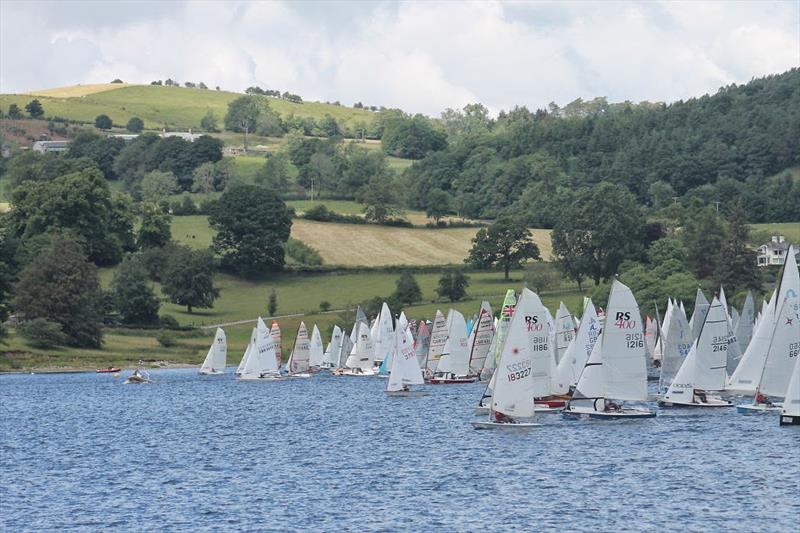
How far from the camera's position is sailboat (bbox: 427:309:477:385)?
A: 10862 centimetres

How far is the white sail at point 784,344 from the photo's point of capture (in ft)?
233

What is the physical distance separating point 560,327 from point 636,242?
93.7 metres

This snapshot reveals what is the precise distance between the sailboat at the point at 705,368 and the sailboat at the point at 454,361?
90.4 feet

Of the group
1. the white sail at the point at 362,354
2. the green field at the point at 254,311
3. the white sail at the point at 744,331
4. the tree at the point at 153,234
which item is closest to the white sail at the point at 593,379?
the white sail at the point at 744,331

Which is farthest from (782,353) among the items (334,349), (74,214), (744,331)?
(74,214)

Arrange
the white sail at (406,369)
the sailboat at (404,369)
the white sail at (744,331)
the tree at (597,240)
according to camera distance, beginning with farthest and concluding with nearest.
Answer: the tree at (597,240)
the white sail at (744,331)
the white sail at (406,369)
the sailboat at (404,369)

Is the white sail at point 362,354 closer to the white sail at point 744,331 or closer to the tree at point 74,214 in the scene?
the white sail at point 744,331

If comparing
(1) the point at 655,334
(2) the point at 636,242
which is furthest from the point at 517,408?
(2) the point at 636,242

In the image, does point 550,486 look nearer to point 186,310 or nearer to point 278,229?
point 186,310

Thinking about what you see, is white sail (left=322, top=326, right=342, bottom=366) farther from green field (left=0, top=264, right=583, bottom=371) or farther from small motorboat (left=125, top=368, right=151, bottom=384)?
small motorboat (left=125, top=368, right=151, bottom=384)

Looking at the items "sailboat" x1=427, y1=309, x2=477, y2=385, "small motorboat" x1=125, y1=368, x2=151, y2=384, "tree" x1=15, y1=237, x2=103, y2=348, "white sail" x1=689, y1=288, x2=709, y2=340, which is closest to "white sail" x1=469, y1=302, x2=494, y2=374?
"sailboat" x1=427, y1=309, x2=477, y2=385

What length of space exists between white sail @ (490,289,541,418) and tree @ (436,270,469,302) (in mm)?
100003

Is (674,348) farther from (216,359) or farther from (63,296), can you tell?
(63,296)

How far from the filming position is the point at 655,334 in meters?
130
